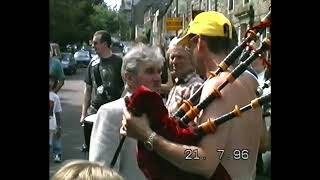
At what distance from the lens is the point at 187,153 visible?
6.97 feet

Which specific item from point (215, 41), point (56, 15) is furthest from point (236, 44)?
point (56, 15)

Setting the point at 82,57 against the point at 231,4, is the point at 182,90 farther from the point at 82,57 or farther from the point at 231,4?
the point at 82,57

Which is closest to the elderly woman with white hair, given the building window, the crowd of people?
the crowd of people

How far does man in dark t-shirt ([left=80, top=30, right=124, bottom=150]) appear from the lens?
2.47 m

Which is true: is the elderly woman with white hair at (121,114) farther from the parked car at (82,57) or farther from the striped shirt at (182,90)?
the parked car at (82,57)

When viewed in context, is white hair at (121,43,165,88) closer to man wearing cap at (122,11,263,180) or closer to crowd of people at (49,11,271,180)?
crowd of people at (49,11,271,180)

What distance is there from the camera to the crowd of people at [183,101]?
213 centimetres

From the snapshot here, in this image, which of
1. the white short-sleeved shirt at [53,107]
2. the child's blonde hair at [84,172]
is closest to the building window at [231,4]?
the white short-sleeved shirt at [53,107]

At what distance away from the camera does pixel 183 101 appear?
7.23 ft

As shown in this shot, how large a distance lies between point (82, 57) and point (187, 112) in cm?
51

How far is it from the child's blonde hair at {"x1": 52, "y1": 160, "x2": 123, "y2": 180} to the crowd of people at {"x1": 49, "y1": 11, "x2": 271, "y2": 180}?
0.35 feet

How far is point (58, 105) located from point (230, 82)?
0.48 m

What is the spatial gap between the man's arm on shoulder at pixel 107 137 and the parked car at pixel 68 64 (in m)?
0.15
